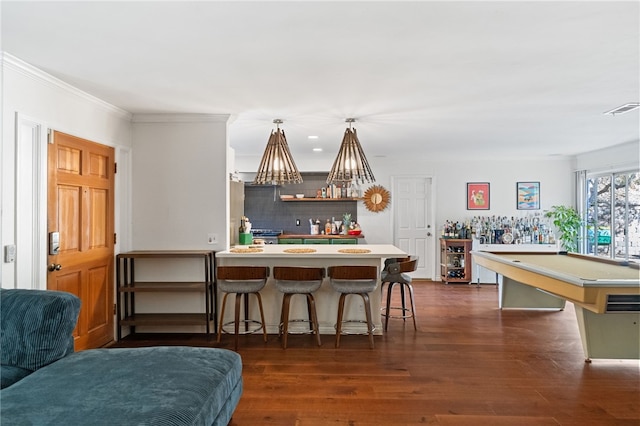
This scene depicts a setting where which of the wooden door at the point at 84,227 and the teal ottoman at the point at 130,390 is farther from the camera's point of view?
the wooden door at the point at 84,227

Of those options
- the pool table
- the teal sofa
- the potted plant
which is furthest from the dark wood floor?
the potted plant

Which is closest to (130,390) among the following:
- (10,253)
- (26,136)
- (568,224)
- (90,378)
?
(90,378)

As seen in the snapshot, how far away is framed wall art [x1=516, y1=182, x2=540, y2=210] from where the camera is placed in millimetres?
8047

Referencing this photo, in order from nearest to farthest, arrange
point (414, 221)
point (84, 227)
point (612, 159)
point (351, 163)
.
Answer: point (84, 227) < point (351, 163) < point (612, 159) < point (414, 221)

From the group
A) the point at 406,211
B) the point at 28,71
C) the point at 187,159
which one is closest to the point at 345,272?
the point at 187,159

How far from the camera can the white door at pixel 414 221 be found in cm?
819

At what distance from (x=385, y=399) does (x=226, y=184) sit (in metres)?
2.81

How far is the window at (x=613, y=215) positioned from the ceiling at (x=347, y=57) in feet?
6.88

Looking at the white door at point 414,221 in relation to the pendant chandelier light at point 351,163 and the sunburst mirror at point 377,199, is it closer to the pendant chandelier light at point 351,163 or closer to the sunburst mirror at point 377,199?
the sunburst mirror at point 377,199

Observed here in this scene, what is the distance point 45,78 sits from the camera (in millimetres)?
3260

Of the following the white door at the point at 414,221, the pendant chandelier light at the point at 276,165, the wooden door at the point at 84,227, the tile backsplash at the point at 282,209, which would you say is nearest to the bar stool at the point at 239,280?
the pendant chandelier light at the point at 276,165

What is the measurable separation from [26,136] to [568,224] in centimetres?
800

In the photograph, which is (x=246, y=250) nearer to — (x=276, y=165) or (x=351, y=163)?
(x=276, y=165)

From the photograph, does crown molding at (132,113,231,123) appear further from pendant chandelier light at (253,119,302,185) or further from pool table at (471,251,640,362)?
pool table at (471,251,640,362)
